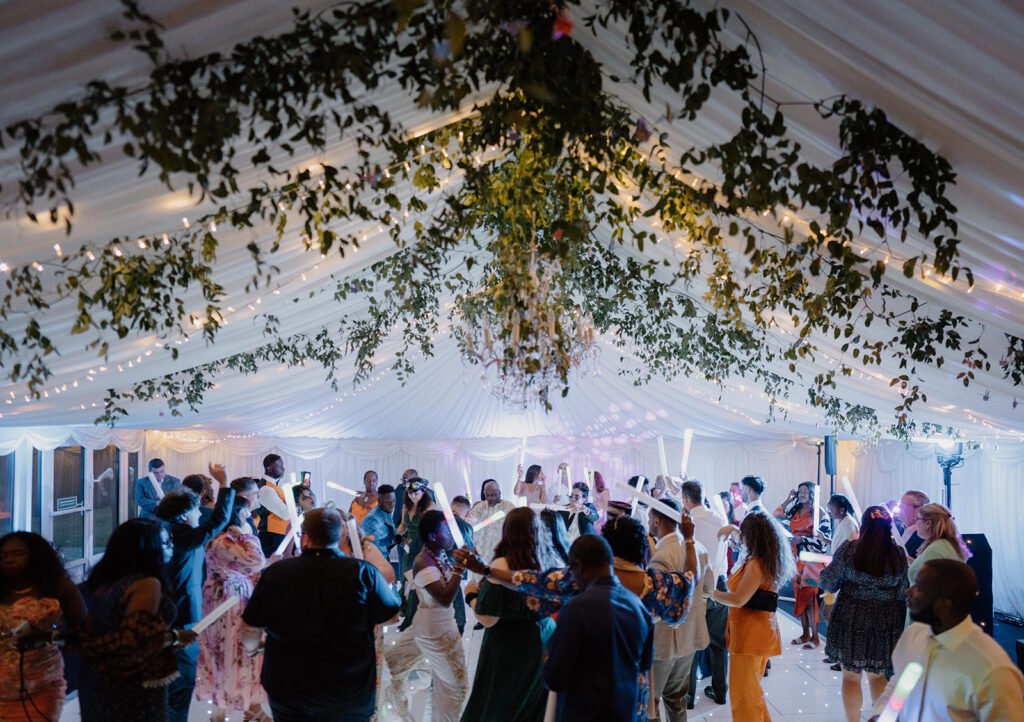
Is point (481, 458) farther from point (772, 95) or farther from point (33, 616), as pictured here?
point (772, 95)

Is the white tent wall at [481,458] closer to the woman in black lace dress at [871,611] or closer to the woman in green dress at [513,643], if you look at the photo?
the woman in black lace dress at [871,611]

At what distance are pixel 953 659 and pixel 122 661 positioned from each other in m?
2.75

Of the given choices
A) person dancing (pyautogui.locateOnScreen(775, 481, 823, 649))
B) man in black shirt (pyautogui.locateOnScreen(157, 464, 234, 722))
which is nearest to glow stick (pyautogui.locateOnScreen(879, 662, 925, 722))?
man in black shirt (pyautogui.locateOnScreen(157, 464, 234, 722))

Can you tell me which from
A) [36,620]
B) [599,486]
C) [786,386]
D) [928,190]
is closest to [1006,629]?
[786,386]

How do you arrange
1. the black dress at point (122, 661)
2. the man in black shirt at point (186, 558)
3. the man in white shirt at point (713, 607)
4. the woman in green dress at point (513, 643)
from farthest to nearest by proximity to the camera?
the man in white shirt at point (713, 607), the man in black shirt at point (186, 558), the woman in green dress at point (513, 643), the black dress at point (122, 661)

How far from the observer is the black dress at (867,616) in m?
4.83

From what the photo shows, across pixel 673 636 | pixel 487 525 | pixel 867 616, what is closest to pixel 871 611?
pixel 867 616

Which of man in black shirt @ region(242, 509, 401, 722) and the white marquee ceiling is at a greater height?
the white marquee ceiling

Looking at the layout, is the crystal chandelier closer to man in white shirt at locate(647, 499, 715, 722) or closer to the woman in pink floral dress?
man in white shirt at locate(647, 499, 715, 722)

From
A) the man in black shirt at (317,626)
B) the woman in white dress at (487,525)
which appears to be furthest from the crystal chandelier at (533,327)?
the woman in white dress at (487,525)

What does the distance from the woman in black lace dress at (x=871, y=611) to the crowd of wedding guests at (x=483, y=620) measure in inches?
0.4

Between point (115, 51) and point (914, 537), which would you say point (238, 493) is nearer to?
point (115, 51)

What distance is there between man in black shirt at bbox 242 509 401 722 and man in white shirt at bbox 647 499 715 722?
64.2 inches

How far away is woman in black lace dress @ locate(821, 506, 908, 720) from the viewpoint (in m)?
4.84
